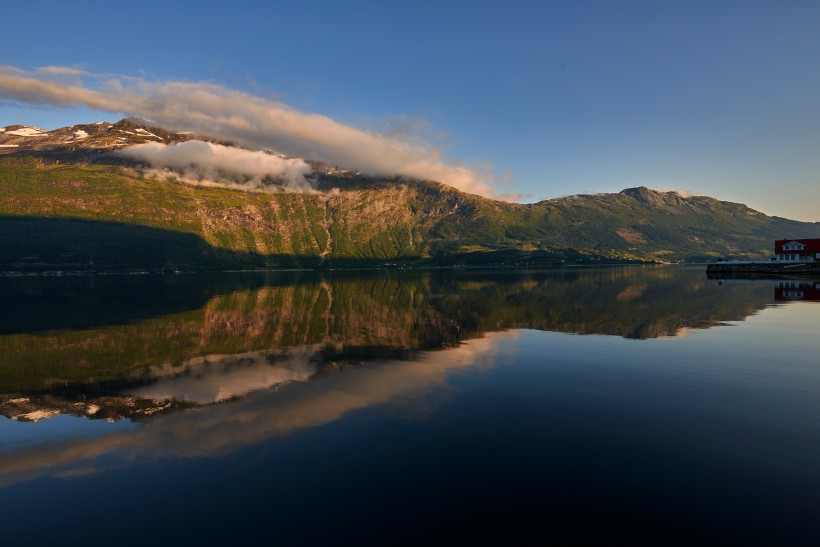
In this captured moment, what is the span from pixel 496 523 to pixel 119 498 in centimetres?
1706

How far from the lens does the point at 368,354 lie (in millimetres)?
45688

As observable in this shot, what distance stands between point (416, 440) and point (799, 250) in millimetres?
233190

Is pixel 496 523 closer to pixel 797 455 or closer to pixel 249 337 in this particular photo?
pixel 797 455

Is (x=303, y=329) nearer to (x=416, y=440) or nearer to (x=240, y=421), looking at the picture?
(x=240, y=421)

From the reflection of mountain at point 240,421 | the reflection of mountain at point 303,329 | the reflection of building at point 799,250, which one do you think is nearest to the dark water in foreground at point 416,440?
the reflection of mountain at point 240,421

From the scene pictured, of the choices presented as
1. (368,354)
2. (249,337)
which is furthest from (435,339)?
(249,337)

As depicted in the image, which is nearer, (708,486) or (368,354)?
(708,486)

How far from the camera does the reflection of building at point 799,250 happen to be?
17400 cm

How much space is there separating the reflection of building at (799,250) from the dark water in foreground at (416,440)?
17272 centimetres

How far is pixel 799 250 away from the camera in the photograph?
7032 inches

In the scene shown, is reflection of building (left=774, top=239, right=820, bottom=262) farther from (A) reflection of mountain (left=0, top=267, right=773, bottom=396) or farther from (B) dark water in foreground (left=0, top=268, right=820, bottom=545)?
(B) dark water in foreground (left=0, top=268, right=820, bottom=545)

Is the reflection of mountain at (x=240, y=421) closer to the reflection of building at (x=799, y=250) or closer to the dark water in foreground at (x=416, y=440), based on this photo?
the dark water in foreground at (x=416, y=440)

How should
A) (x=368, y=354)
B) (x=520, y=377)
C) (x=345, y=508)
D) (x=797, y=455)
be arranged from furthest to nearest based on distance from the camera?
1. (x=368, y=354)
2. (x=520, y=377)
3. (x=797, y=455)
4. (x=345, y=508)

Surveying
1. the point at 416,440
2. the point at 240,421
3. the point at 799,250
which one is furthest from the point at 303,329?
the point at 799,250
